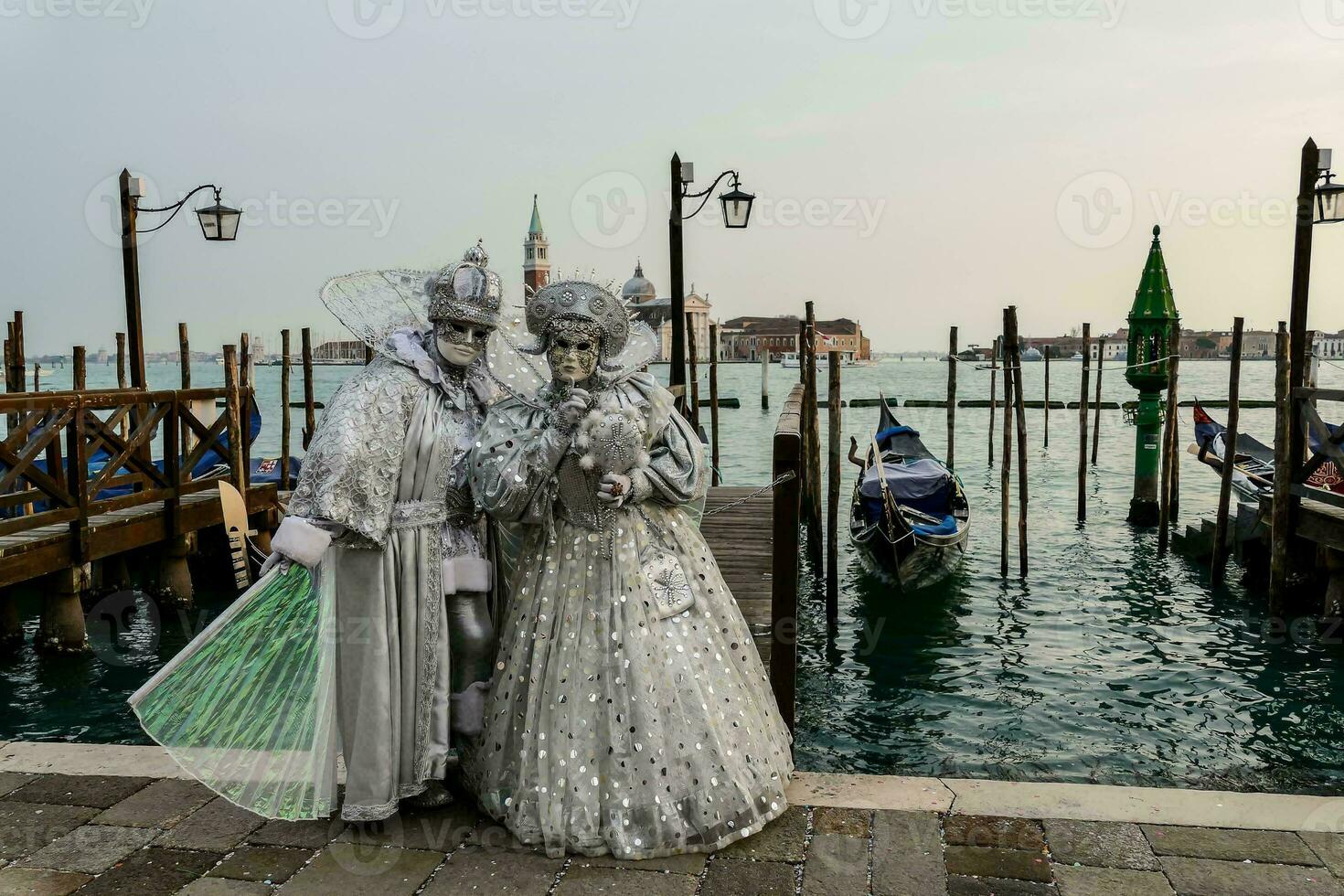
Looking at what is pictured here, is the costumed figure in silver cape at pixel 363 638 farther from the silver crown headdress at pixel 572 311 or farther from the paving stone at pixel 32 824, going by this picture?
the paving stone at pixel 32 824

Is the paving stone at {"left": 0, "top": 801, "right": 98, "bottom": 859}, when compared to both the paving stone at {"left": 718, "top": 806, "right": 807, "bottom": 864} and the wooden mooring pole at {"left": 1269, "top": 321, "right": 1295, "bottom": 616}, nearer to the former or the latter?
the paving stone at {"left": 718, "top": 806, "right": 807, "bottom": 864}

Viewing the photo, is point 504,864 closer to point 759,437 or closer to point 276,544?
point 276,544

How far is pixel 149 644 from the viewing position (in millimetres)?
7723

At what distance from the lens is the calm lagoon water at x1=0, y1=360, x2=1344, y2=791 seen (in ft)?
19.0

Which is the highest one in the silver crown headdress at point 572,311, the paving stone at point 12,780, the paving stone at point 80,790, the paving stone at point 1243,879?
the silver crown headdress at point 572,311

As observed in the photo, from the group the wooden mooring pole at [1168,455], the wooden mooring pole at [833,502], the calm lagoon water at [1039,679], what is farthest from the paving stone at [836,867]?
the wooden mooring pole at [1168,455]

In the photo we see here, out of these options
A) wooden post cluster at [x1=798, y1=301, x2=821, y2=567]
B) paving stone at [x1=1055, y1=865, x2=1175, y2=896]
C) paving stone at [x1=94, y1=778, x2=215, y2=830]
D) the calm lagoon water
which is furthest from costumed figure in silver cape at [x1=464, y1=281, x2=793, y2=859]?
wooden post cluster at [x1=798, y1=301, x2=821, y2=567]

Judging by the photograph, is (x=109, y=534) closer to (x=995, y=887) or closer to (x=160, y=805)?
(x=160, y=805)

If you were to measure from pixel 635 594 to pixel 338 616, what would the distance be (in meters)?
0.79

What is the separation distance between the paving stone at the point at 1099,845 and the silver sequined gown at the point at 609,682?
75cm

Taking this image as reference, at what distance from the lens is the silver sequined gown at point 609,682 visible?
264 centimetres

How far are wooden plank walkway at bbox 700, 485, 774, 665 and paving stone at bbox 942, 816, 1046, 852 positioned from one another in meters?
1.54

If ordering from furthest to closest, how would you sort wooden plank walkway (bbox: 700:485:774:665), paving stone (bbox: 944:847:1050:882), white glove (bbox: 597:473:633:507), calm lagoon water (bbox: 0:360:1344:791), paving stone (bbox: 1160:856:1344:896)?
1. calm lagoon water (bbox: 0:360:1344:791)
2. wooden plank walkway (bbox: 700:485:774:665)
3. white glove (bbox: 597:473:633:507)
4. paving stone (bbox: 944:847:1050:882)
5. paving stone (bbox: 1160:856:1344:896)

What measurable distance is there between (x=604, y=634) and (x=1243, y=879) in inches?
66.5
